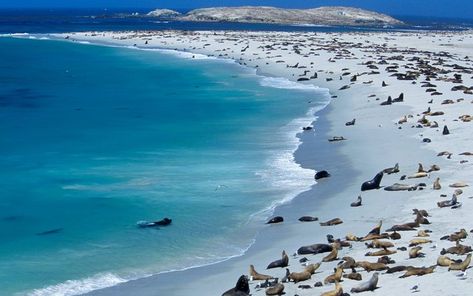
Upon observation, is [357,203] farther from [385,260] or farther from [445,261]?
[445,261]

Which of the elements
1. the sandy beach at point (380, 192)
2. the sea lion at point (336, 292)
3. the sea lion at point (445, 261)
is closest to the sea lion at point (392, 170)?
the sandy beach at point (380, 192)

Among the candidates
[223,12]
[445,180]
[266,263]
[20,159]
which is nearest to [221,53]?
[20,159]

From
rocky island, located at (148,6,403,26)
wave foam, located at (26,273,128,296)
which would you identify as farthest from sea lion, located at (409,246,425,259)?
rocky island, located at (148,6,403,26)

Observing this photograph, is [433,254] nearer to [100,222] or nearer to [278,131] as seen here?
[100,222]

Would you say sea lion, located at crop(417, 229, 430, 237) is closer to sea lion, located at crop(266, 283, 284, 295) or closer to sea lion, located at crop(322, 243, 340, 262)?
sea lion, located at crop(322, 243, 340, 262)

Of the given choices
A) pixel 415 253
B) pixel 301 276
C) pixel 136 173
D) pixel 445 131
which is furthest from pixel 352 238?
pixel 445 131

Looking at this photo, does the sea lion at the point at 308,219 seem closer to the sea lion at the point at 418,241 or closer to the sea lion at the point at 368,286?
the sea lion at the point at 418,241
